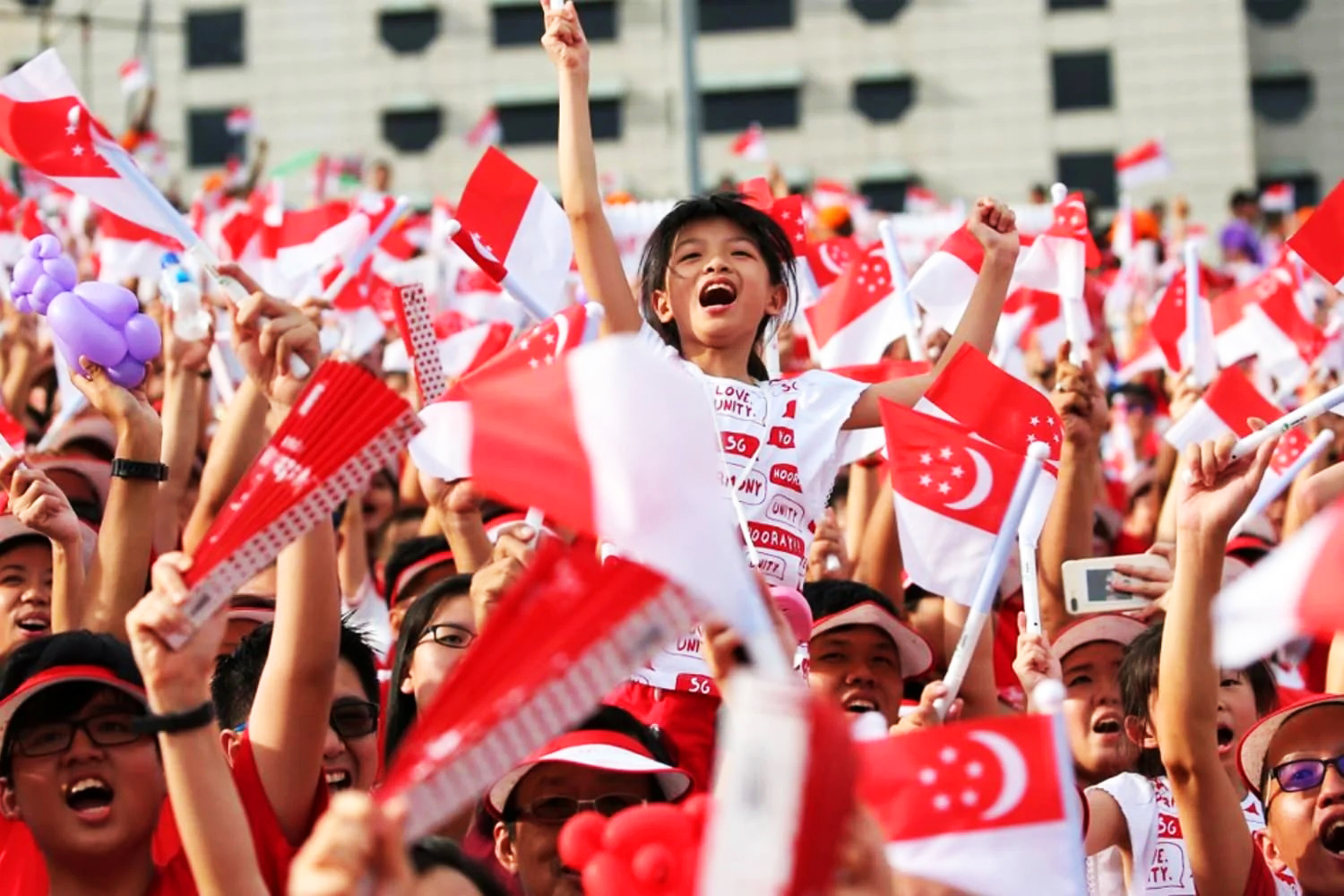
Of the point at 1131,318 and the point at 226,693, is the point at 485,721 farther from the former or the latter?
the point at 1131,318

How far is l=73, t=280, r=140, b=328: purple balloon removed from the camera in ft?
14.2

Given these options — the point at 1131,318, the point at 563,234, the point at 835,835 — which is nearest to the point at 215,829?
the point at 835,835

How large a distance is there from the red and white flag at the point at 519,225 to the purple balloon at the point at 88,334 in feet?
3.77

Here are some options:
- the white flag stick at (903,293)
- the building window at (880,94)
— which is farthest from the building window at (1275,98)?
the white flag stick at (903,293)

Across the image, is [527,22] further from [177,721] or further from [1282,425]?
[177,721]

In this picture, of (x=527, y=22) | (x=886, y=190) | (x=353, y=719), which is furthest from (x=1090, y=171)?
(x=353, y=719)

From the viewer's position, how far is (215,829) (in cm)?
271

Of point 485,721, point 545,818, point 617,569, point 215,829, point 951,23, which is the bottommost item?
point 545,818

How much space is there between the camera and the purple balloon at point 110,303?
4324 mm

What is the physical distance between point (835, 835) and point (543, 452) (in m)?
0.49

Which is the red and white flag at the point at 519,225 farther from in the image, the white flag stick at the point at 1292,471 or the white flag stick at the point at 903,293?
the white flag stick at the point at 1292,471

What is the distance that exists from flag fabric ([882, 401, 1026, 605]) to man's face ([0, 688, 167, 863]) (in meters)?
1.37

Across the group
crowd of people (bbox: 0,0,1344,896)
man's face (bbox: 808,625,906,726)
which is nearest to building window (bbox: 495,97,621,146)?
crowd of people (bbox: 0,0,1344,896)

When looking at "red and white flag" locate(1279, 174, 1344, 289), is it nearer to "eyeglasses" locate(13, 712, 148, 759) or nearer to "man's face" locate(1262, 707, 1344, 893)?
"man's face" locate(1262, 707, 1344, 893)
